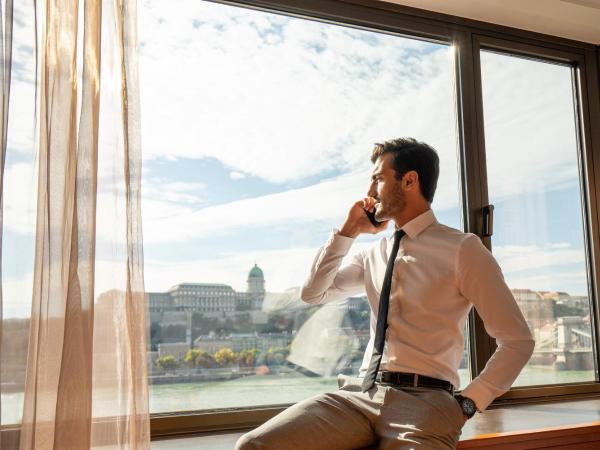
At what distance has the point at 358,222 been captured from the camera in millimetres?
2164

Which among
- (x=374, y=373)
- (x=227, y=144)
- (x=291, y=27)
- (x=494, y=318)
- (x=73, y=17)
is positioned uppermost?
(x=291, y=27)

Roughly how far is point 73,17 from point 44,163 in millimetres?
462

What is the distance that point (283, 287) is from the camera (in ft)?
8.27

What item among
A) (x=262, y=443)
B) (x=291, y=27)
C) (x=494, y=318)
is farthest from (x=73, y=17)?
(x=494, y=318)

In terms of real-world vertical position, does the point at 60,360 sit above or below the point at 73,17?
below

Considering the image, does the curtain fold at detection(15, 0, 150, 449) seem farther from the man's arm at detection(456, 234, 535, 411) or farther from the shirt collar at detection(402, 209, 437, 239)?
the man's arm at detection(456, 234, 535, 411)

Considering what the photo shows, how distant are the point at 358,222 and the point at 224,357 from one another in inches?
28.7

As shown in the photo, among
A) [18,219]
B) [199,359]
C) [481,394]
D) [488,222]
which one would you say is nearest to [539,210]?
[488,222]

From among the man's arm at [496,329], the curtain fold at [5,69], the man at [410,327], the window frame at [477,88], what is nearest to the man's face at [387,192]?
the man at [410,327]

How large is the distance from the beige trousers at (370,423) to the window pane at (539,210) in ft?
4.21

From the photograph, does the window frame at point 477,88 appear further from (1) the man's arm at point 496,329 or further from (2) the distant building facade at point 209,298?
(1) the man's arm at point 496,329

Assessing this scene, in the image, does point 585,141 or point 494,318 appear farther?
point 585,141

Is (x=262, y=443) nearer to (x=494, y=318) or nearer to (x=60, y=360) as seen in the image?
(x=60, y=360)

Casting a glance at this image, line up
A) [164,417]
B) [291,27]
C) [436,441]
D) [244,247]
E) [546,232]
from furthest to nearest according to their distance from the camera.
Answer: [546,232], [291,27], [244,247], [164,417], [436,441]
